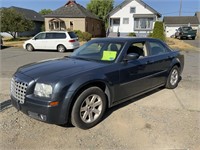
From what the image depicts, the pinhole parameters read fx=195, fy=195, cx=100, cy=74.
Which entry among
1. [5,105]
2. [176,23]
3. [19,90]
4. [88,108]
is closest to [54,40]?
[5,105]

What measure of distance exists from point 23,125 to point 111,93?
5.49ft

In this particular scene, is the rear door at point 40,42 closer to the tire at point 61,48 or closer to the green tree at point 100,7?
the tire at point 61,48

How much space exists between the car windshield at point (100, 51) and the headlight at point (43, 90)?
1.35 m

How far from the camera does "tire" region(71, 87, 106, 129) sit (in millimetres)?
3150

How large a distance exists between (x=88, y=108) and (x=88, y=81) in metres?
0.50

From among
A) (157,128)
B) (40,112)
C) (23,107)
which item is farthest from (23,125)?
(157,128)

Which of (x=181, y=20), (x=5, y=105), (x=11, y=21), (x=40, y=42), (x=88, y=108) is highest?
(x=181, y=20)

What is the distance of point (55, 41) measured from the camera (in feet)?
47.5

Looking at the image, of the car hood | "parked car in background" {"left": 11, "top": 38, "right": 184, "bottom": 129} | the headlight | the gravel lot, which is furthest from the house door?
the headlight

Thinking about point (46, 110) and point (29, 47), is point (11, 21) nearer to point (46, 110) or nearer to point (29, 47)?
point (29, 47)

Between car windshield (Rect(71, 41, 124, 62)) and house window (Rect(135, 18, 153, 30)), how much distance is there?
27834 millimetres

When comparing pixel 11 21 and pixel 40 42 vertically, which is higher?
pixel 11 21

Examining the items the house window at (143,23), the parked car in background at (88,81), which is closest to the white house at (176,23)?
the house window at (143,23)

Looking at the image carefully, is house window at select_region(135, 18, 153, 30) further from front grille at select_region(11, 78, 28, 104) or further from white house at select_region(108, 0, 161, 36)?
front grille at select_region(11, 78, 28, 104)
